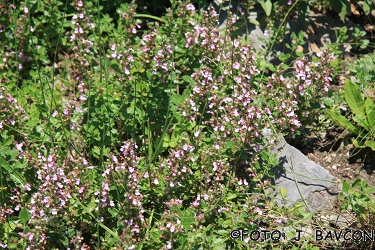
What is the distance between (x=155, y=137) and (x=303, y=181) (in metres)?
1.13

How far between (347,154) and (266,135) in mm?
730

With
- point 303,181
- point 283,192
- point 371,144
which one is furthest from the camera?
point 371,144

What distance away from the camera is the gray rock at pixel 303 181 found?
13.3ft

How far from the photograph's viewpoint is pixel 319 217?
3.86 metres

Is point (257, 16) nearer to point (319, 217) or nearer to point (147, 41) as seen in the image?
point (147, 41)

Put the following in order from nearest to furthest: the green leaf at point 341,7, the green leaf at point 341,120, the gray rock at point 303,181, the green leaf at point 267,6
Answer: the gray rock at point 303,181 → the green leaf at point 341,120 → the green leaf at point 267,6 → the green leaf at point 341,7

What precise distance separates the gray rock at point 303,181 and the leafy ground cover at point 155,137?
0.14 meters

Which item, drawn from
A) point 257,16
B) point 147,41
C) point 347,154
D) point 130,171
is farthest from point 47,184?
point 257,16

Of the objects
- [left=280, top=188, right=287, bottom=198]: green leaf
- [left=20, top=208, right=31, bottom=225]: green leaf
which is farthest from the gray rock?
[left=20, top=208, right=31, bottom=225]: green leaf

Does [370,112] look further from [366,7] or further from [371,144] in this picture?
[366,7]

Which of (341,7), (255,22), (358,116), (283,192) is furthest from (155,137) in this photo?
(341,7)

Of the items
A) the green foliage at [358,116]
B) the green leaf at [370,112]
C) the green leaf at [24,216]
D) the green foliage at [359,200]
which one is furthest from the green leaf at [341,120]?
the green leaf at [24,216]

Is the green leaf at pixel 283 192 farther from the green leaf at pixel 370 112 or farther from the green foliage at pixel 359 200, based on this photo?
the green leaf at pixel 370 112

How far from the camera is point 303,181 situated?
13.5 feet
